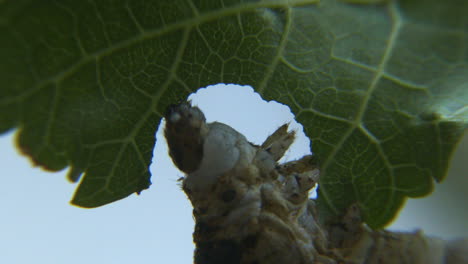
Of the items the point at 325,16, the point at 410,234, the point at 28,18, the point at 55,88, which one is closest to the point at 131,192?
the point at 55,88

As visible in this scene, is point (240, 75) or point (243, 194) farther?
point (243, 194)

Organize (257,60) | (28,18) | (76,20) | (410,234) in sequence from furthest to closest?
(410,234)
(257,60)
(76,20)
(28,18)

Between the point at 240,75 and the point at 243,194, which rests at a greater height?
the point at 240,75

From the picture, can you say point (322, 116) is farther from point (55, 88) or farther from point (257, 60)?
point (55, 88)

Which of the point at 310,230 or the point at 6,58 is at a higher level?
the point at 6,58
